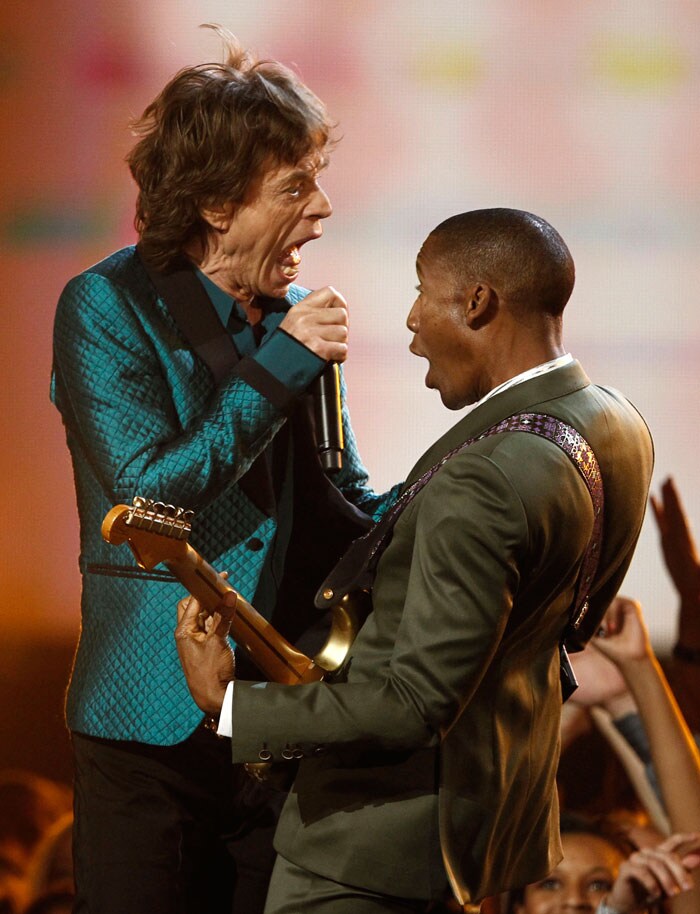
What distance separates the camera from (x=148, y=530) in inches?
59.5

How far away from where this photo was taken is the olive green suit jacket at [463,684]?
129 cm

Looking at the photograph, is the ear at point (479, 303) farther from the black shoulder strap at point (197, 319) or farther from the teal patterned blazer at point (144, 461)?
the black shoulder strap at point (197, 319)

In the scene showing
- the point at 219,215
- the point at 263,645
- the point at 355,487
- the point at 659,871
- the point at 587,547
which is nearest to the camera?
the point at 587,547

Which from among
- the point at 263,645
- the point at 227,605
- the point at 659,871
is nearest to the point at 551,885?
the point at 659,871

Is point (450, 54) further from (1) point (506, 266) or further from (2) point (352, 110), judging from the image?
(1) point (506, 266)

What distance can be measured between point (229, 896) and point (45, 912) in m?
1.10

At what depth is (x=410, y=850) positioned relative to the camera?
1.40 m

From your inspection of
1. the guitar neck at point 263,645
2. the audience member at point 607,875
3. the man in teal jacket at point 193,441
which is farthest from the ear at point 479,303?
the audience member at point 607,875

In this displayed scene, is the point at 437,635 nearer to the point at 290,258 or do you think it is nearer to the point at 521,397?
the point at 521,397

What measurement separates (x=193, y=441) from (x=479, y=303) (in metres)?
0.50

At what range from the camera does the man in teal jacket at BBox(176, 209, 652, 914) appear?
130 cm

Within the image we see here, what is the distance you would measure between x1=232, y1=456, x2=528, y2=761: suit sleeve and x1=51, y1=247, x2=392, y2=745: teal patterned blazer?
1.57 ft

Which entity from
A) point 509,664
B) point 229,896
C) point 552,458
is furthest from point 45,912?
point 552,458

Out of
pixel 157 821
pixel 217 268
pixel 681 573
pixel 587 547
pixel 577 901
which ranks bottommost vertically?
pixel 577 901
